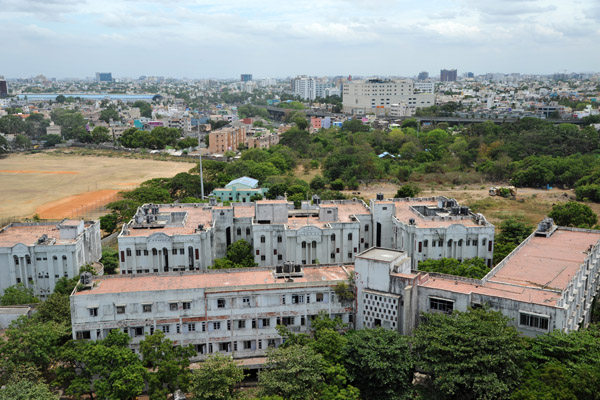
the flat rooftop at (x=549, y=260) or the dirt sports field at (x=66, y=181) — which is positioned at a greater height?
the flat rooftop at (x=549, y=260)

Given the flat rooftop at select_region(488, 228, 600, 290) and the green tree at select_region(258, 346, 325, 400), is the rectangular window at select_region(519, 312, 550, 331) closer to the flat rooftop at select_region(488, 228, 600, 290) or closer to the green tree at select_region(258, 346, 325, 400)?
the flat rooftop at select_region(488, 228, 600, 290)

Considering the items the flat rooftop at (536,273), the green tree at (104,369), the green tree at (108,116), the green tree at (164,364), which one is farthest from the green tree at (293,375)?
the green tree at (108,116)

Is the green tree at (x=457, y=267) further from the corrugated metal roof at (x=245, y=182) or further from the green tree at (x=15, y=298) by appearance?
the corrugated metal roof at (x=245, y=182)

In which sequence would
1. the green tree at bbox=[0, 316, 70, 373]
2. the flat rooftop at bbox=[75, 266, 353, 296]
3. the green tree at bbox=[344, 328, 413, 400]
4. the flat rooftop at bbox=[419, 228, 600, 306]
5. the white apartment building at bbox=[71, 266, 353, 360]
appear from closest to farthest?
the green tree at bbox=[344, 328, 413, 400] → the green tree at bbox=[0, 316, 70, 373] → the white apartment building at bbox=[71, 266, 353, 360] → the flat rooftop at bbox=[419, 228, 600, 306] → the flat rooftop at bbox=[75, 266, 353, 296]

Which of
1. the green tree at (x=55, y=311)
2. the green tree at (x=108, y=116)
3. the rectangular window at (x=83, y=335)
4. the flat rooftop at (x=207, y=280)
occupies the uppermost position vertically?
the green tree at (x=108, y=116)

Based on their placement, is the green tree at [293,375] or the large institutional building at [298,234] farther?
the large institutional building at [298,234]

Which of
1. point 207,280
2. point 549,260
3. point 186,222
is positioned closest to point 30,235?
point 186,222

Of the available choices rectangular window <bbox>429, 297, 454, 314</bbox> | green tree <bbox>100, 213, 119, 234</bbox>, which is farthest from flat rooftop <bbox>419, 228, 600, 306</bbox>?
green tree <bbox>100, 213, 119, 234</bbox>

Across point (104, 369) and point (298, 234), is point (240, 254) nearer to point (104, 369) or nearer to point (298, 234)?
point (298, 234)
